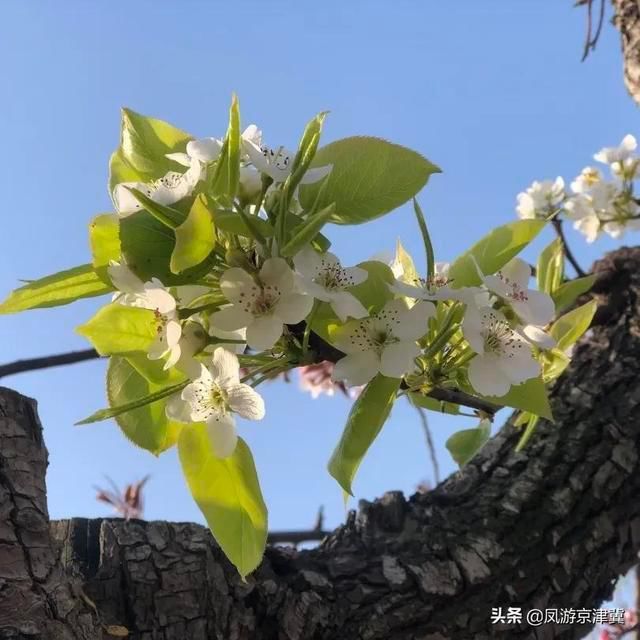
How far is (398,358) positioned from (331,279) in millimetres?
78

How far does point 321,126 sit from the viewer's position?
0.57 metres

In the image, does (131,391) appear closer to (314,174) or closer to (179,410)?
(179,410)

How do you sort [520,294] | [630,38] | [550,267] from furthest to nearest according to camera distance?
[630,38], [550,267], [520,294]

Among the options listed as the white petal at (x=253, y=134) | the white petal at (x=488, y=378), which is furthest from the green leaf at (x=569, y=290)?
the white petal at (x=253, y=134)

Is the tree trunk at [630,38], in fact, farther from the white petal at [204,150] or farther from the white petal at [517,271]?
the white petal at [204,150]

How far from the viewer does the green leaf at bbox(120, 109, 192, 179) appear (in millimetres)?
621

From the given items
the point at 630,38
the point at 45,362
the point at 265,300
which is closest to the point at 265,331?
the point at 265,300

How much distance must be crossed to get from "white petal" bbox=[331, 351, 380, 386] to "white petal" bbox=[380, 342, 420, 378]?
0.05 feet

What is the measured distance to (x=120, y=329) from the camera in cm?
58

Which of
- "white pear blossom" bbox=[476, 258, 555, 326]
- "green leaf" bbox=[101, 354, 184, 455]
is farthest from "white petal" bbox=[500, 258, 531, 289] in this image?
"green leaf" bbox=[101, 354, 184, 455]

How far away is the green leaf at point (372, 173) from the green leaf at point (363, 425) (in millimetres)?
149

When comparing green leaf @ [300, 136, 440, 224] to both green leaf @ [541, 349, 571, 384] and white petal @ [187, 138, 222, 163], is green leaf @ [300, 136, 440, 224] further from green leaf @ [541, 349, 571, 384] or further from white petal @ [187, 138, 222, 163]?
green leaf @ [541, 349, 571, 384]

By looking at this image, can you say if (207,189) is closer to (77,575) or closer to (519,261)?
(519,261)

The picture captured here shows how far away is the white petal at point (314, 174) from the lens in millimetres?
565
